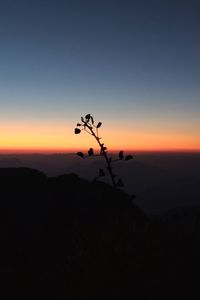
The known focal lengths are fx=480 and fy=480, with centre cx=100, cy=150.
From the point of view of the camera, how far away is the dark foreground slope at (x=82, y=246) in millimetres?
7301

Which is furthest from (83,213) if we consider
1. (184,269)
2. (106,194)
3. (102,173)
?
(102,173)

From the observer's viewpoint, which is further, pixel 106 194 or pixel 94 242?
pixel 106 194

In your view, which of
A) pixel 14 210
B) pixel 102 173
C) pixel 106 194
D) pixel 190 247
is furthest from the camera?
pixel 106 194

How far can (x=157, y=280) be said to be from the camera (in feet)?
23.9

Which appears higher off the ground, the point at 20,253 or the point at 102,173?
the point at 102,173

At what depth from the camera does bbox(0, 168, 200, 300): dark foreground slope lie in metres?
7.30

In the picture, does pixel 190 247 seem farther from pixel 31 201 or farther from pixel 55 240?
pixel 31 201

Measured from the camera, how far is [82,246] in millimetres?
8219

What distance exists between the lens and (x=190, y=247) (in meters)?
8.83

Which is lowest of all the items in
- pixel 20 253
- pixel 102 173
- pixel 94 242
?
pixel 20 253

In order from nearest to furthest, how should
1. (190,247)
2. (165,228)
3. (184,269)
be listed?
(184,269) < (190,247) < (165,228)

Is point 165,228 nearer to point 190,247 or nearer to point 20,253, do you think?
point 190,247

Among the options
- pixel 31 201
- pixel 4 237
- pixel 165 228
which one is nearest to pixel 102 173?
pixel 165 228

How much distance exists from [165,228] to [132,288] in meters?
3.92
